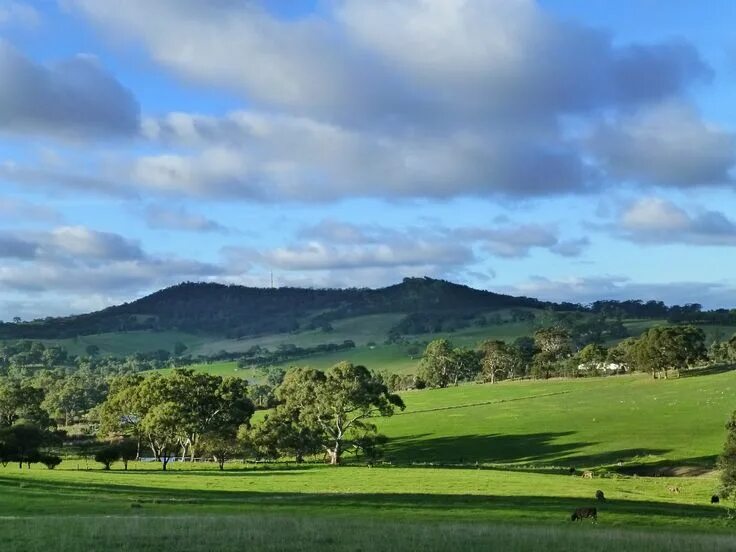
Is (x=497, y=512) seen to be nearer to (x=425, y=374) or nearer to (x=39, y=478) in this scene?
(x=39, y=478)

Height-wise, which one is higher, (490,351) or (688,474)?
→ (490,351)

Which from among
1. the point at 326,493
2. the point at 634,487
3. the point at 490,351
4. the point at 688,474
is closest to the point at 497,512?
the point at 326,493

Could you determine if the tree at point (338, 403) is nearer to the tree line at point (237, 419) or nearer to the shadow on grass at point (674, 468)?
the tree line at point (237, 419)

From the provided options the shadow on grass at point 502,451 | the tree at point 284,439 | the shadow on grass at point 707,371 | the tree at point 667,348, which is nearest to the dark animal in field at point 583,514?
the shadow on grass at point 502,451

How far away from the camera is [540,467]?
86.5 meters

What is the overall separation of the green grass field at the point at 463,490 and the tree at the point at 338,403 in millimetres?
7132

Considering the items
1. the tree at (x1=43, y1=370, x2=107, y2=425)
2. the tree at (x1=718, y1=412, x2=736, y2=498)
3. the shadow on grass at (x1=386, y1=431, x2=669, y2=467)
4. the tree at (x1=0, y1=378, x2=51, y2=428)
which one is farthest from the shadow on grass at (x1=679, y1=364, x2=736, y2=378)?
the tree at (x1=43, y1=370, x2=107, y2=425)

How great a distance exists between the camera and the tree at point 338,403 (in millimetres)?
94875

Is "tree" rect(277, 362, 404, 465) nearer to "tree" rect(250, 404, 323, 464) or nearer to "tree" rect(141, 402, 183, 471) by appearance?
"tree" rect(250, 404, 323, 464)

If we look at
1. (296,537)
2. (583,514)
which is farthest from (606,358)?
(296,537)

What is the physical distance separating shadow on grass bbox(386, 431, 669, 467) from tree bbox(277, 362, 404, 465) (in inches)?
277

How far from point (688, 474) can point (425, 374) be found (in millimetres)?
121657

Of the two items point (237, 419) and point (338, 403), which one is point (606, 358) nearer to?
point (338, 403)

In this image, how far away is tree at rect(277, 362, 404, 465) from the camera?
94.9 m
